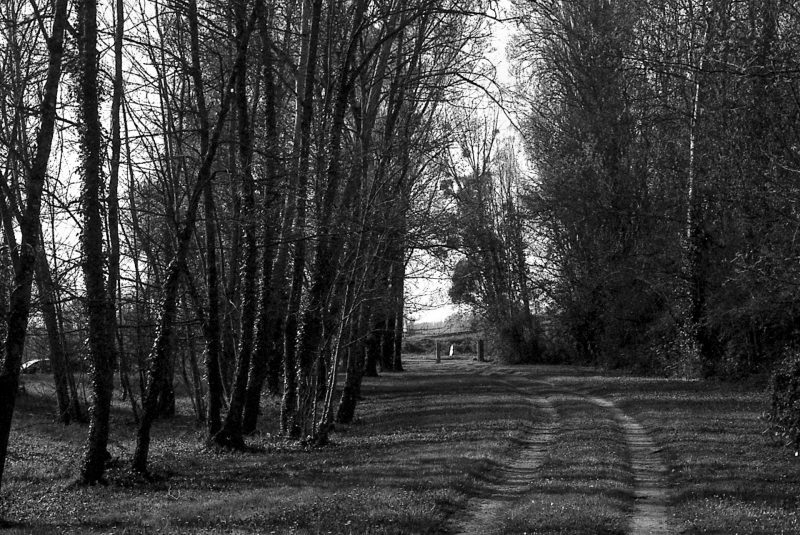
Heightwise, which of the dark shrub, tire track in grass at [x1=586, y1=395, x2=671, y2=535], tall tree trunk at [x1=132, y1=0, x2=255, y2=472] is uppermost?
tall tree trunk at [x1=132, y1=0, x2=255, y2=472]

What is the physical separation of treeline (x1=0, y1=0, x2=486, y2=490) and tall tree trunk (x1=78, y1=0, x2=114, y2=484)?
0.10 feet

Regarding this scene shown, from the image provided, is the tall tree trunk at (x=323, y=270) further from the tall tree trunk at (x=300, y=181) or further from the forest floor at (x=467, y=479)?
the forest floor at (x=467, y=479)

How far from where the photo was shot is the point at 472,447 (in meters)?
15.1

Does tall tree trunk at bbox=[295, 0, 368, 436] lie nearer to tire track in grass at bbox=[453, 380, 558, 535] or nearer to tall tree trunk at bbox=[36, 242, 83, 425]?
tire track in grass at bbox=[453, 380, 558, 535]

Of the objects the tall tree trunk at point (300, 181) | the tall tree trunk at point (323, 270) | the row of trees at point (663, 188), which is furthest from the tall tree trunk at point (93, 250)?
the row of trees at point (663, 188)

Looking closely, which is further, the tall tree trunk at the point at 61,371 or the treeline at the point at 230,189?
Result: the tall tree trunk at the point at 61,371

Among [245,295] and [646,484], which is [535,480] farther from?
[245,295]

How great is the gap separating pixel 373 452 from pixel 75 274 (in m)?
7.11

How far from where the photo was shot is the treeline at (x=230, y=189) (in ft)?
41.7

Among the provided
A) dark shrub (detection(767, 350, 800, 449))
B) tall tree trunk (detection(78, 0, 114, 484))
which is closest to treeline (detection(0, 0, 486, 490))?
tall tree trunk (detection(78, 0, 114, 484))

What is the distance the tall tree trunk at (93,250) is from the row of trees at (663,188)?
742 centimetres

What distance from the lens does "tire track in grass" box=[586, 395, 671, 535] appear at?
9.20m

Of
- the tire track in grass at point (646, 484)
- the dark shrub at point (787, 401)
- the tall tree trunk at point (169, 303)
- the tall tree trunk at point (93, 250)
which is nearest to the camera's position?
the tire track in grass at point (646, 484)

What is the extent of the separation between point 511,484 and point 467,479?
2.11 feet
